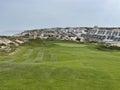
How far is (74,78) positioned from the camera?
2297cm

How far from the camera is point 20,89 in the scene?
19609mm

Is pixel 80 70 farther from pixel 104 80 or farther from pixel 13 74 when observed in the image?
pixel 13 74

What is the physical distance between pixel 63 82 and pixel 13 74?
12.2 feet

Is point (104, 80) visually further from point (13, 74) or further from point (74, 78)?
point (13, 74)

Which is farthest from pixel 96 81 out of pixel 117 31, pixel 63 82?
pixel 117 31

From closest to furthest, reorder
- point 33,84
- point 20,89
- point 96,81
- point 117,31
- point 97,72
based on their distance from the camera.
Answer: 1. point 20,89
2. point 33,84
3. point 96,81
4. point 97,72
5. point 117,31

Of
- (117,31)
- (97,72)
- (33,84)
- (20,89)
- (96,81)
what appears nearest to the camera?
(20,89)

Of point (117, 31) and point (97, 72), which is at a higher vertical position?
point (97, 72)

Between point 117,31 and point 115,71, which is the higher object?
point 115,71

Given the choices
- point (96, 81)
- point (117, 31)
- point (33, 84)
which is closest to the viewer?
point (33, 84)

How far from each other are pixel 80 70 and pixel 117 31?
122475 mm

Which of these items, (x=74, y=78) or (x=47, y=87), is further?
(x=74, y=78)

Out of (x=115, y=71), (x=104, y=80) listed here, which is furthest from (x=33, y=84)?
(x=115, y=71)

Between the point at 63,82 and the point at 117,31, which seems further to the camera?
the point at 117,31
